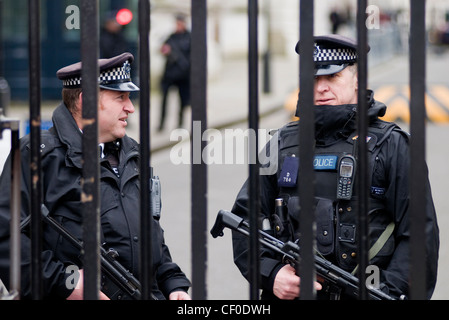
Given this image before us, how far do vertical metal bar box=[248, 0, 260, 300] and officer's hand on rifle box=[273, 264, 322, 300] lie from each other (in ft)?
3.91

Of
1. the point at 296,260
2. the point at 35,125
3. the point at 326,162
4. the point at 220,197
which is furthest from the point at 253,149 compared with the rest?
the point at 220,197

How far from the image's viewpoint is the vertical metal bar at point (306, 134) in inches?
78.0

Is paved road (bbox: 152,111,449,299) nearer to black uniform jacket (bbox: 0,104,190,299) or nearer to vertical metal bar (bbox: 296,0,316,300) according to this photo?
black uniform jacket (bbox: 0,104,190,299)

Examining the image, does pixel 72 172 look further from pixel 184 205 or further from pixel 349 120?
pixel 184 205

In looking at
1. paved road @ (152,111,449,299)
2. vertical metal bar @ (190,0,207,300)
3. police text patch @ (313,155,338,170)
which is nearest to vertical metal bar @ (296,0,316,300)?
vertical metal bar @ (190,0,207,300)

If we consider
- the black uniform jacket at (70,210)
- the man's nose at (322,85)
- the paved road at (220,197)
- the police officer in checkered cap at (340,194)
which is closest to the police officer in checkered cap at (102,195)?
the black uniform jacket at (70,210)

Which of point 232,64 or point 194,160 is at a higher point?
point 232,64

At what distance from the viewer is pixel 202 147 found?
201cm

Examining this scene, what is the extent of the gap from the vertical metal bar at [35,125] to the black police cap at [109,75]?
141cm

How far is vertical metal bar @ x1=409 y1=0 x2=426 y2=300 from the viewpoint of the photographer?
1.92m

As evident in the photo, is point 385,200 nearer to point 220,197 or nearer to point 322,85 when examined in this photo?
point 322,85

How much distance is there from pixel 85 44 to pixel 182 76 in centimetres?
1298

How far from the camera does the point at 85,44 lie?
200 centimetres

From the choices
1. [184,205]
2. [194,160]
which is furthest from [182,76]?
[194,160]
